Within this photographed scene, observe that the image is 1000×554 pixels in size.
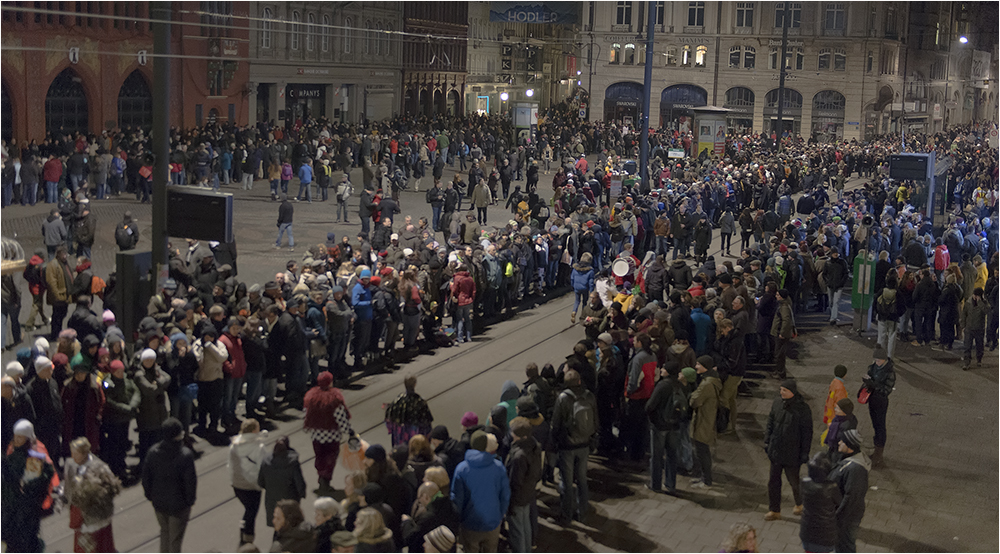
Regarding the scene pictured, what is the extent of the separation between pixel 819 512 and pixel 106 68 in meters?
35.2

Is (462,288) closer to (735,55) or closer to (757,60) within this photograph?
(757,60)

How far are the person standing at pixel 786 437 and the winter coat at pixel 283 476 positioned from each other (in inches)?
186

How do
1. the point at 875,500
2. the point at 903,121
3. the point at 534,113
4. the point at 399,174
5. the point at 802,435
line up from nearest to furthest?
the point at 802,435
the point at 875,500
the point at 399,174
the point at 534,113
the point at 903,121

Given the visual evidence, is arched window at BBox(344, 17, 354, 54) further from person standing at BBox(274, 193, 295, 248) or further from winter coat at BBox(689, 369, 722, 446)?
winter coat at BBox(689, 369, 722, 446)

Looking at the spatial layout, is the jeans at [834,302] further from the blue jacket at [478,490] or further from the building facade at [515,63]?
the building facade at [515,63]

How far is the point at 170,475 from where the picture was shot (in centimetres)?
995

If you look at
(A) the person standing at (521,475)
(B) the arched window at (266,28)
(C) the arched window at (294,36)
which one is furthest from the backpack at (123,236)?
(C) the arched window at (294,36)

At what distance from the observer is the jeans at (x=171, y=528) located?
33.1ft

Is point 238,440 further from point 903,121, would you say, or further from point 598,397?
point 903,121

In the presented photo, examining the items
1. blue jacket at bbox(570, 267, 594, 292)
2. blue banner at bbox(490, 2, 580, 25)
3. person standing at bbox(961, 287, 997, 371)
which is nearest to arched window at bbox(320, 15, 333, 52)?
blue banner at bbox(490, 2, 580, 25)

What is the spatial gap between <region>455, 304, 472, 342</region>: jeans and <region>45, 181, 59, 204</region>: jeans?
15189mm

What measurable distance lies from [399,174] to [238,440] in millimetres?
24772

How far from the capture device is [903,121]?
79.1 metres

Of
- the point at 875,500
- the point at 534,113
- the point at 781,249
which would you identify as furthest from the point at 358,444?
the point at 534,113
